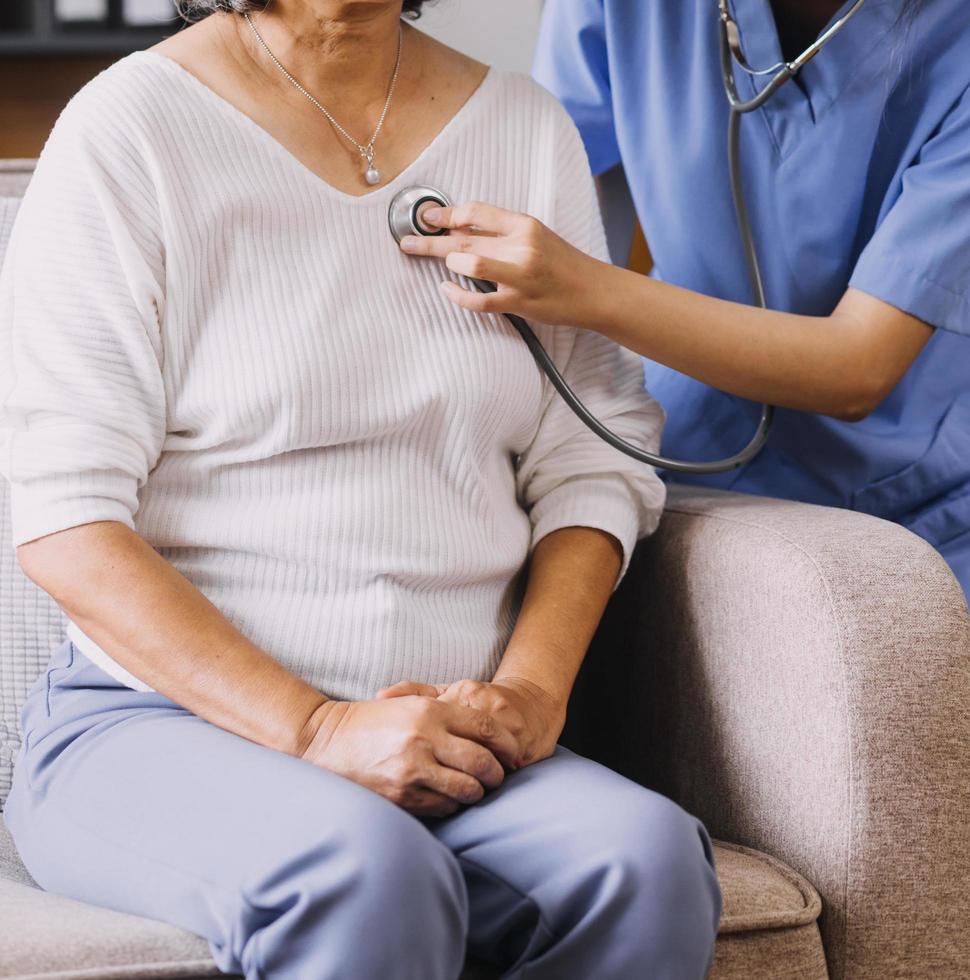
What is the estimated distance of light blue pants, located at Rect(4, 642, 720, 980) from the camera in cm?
73

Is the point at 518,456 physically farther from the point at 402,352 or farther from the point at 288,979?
the point at 288,979

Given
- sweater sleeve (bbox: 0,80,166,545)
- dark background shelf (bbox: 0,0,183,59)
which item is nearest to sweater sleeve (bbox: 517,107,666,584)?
sweater sleeve (bbox: 0,80,166,545)

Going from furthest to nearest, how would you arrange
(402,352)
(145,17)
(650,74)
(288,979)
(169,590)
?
(145,17)
(650,74)
(402,352)
(169,590)
(288,979)

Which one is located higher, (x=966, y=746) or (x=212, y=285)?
(x=212, y=285)

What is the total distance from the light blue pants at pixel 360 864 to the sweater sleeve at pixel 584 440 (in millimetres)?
261

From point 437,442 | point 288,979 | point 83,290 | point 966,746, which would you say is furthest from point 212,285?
point 966,746

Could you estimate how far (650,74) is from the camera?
1259mm

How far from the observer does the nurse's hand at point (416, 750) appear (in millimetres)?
822

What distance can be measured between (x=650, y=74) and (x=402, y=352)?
46 cm

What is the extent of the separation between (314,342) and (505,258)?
6.4 inches

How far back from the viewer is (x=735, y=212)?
4.10 ft

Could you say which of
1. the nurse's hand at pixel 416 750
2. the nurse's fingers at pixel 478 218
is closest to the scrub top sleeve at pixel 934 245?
the nurse's fingers at pixel 478 218

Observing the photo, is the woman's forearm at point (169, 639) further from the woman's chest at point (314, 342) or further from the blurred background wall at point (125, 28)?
the blurred background wall at point (125, 28)

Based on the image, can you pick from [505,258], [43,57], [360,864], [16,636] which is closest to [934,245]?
[505,258]
